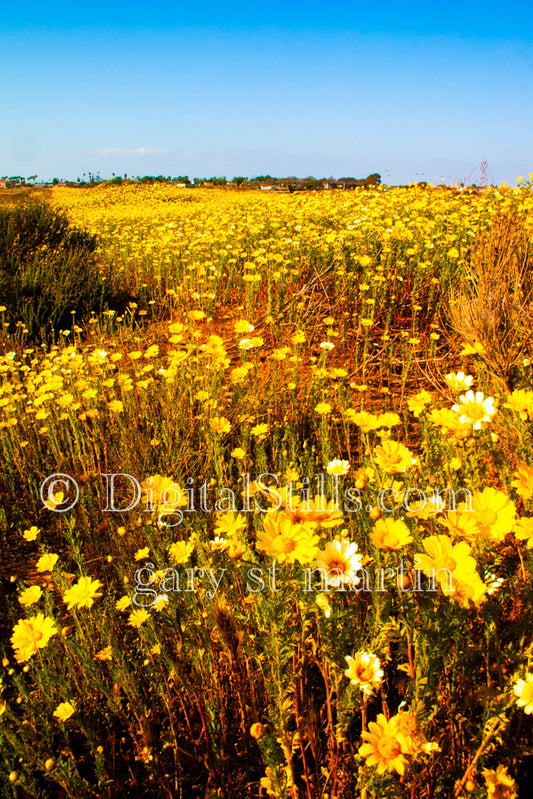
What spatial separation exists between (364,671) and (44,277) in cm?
561

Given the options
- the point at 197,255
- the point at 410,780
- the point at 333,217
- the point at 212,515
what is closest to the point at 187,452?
the point at 212,515

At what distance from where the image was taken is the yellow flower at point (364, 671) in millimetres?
→ 998

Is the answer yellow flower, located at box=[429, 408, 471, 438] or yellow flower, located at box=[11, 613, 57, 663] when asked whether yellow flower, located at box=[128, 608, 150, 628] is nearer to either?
yellow flower, located at box=[11, 613, 57, 663]

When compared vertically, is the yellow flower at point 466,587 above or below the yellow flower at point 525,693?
above

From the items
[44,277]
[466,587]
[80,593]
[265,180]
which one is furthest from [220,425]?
[265,180]

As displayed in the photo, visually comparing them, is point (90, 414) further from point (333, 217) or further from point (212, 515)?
point (333, 217)

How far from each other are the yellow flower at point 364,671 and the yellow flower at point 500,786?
0.84 ft

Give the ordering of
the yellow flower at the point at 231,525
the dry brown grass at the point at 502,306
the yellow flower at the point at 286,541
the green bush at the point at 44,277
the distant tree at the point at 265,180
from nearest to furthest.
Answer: the yellow flower at the point at 286,541
the yellow flower at the point at 231,525
the dry brown grass at the point at 502,306
the green bush at the point at 44,277
the distant tree at the point at 265,180

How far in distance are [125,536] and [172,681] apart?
0.77 metres

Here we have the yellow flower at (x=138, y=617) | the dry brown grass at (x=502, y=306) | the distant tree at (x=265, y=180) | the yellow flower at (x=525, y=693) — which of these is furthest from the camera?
the distant tree at (x=265, y=180)

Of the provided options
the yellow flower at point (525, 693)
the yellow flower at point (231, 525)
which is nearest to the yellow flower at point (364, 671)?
the yellow flower at point (525, 693)

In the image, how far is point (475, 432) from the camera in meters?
1.50

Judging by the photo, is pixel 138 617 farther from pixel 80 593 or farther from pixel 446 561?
pixel 446 561

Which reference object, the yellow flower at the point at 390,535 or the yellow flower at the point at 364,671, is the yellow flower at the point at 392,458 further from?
the yellow flower at the point at 364,671
